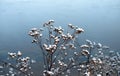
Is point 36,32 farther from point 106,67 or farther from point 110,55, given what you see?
point 110,55

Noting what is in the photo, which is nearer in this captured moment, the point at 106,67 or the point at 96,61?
the point at 96,61

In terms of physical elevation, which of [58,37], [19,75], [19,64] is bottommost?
[19,75]

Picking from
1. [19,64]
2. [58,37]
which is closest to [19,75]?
[19,64]

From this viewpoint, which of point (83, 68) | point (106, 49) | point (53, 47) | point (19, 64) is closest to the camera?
point (53, 47)

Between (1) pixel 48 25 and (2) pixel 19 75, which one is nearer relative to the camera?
(1) pixel 48 25

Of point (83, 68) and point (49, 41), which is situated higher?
point (49, 41)

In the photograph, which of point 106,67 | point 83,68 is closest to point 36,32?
point 83,68

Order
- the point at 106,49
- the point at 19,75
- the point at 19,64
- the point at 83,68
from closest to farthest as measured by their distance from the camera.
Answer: the point at 19,64 → the point at 83,68 → the point at 19,75 → the point at 106,49

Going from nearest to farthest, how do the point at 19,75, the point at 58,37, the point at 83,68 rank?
1. the point at 58,37
2. the point at 83,68
3. the point at 19,75

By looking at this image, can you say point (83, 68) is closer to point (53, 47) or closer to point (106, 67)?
point (106, 67)
